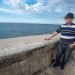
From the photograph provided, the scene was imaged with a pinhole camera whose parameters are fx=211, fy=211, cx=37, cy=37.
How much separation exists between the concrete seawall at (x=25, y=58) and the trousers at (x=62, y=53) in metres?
0.16

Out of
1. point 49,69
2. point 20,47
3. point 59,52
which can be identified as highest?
point 20,47

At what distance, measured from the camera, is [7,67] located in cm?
330

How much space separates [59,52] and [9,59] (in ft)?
5.60

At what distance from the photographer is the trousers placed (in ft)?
15.3

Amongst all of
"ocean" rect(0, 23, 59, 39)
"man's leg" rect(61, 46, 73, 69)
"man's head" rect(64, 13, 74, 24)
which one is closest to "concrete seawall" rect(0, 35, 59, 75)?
"man's leg" rect(61, 46, 73, 69)

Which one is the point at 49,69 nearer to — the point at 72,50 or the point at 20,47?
the point at 72,50

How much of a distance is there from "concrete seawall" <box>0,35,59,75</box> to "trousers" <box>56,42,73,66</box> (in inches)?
6.3

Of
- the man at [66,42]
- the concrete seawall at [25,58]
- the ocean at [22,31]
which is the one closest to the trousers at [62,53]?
the man at [66,42]

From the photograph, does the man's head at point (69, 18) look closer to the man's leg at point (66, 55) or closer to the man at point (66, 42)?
the man at point (66, 42)

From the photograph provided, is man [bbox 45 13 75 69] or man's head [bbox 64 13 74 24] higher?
man's head [bbox 64 13 74 24]

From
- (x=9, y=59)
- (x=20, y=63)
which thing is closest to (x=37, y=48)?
(x=20, y=63)

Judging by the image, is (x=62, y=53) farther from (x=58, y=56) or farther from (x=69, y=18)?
(x=69, y=18)

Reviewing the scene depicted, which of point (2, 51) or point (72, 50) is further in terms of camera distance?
point (72, 50)

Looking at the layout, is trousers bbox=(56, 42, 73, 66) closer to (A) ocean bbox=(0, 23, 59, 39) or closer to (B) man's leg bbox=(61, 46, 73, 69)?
(B) man's leg bbox=(61, 46, 73, 69)
